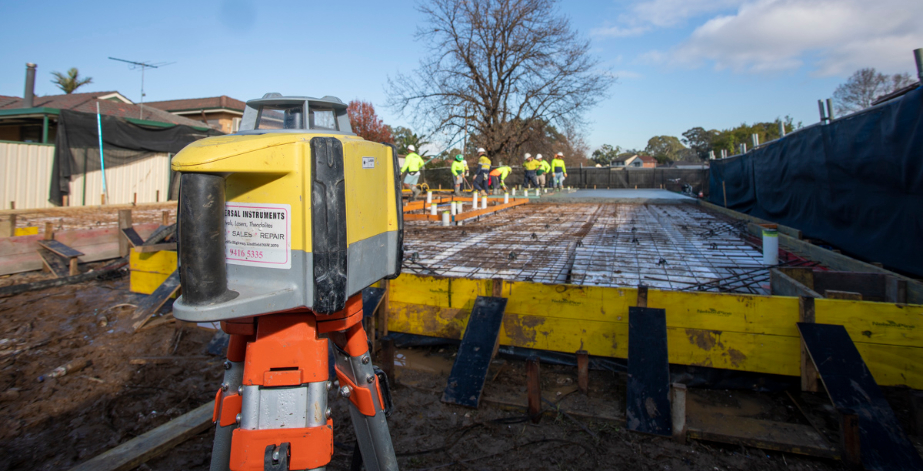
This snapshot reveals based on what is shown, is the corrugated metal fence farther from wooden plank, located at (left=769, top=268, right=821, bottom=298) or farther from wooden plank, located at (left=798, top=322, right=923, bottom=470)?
wooden plank, located at (left=798, top=322, right=923, bottom=470)

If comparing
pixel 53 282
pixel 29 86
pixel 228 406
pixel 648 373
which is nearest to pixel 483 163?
pixel 53 282

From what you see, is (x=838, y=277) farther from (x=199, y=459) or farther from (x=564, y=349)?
(x=199, y=459)

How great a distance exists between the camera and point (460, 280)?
3584mm

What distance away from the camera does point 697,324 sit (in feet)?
9.80

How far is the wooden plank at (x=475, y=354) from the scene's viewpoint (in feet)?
9.33

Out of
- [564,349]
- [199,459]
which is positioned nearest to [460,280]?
[564,349]

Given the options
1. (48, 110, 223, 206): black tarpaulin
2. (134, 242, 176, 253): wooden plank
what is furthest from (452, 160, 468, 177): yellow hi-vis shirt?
(134, 242, 176, 253): wooden plank

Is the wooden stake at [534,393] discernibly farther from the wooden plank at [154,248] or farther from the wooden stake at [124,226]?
the wooden stake at [124,226]

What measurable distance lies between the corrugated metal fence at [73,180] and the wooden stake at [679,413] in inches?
660

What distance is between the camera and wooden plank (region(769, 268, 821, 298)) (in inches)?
127

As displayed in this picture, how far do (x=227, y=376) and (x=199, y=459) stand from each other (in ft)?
4.10

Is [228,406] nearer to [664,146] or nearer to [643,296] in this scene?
[643,296]

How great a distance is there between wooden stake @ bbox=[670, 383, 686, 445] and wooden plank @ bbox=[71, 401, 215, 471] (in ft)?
8.43

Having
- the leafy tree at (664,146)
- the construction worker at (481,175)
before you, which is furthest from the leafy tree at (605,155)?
the construction worker at (481,175)
